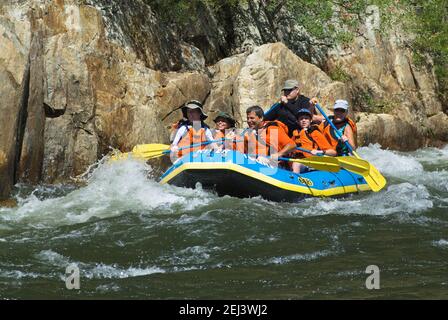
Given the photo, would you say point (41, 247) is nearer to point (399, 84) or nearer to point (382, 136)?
point (382, 136)

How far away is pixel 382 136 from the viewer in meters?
16.7

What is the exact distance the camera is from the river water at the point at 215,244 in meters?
5.36

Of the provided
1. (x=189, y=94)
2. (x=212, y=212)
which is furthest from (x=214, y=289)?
(x=189, y=94)

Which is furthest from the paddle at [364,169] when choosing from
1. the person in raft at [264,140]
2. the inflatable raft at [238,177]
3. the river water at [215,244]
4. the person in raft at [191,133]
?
the person in raft at [191,133]

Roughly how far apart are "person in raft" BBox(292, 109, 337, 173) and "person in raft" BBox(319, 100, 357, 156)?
0.22 metres

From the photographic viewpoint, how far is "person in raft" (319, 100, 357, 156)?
1041cm

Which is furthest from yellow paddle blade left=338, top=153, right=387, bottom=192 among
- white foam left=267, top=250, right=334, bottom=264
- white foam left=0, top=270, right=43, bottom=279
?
white foam left=0, top=270, right=43, bottom=279

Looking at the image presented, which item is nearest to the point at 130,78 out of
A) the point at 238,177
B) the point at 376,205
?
the point at 238,177

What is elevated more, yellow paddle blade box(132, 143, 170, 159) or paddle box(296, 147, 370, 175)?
yellow paddle blade box(132, 143, 170, 159)

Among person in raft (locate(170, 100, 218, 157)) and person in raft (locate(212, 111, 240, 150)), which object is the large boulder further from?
person in raft (locate(212, 111, 240, 150))

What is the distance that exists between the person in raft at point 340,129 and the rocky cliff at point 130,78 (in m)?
2.98

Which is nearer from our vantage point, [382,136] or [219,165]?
[219,165]

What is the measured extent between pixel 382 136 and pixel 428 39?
4.43 meters
